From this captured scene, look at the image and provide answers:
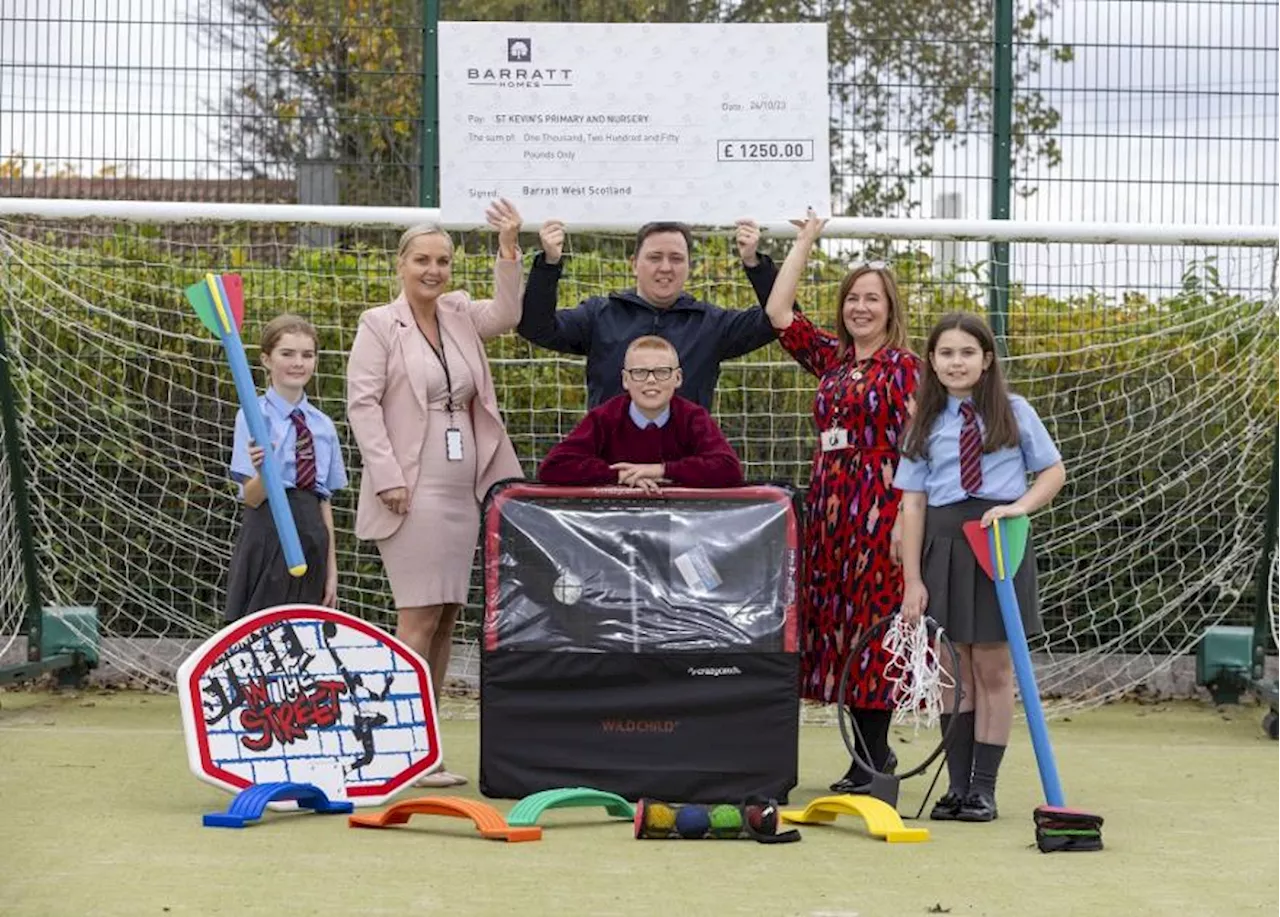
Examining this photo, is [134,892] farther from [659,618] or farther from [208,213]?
[208,213]

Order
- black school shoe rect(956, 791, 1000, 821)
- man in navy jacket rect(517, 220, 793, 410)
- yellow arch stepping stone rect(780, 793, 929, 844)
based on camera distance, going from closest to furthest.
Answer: yellow arch stepping stone rect(780, 793, 929, 844), black school shoe rect(956, 791, 1000, 821), man in navy jacket rect(517, 220, 793, 410)

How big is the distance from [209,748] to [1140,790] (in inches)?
110

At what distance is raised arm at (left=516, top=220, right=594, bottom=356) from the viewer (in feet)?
21.8

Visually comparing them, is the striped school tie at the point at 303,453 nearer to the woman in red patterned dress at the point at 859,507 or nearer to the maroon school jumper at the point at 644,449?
the maroon school jumper at the point at 644,449

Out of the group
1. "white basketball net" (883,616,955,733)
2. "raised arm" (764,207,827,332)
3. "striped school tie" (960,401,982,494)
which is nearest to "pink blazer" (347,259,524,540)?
"raised arm" (764,207,827,332)

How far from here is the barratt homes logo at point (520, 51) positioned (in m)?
7.17

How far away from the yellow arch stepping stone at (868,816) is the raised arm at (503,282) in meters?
1.80

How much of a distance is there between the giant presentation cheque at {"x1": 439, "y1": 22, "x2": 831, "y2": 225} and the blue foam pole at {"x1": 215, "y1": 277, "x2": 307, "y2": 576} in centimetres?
120

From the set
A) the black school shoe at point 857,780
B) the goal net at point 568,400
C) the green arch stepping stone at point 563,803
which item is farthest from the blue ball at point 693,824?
the goal net at point 568,400

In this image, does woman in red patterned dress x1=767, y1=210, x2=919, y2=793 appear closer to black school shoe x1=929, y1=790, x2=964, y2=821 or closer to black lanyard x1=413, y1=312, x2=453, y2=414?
black school shoe x1=929, y1=790, x2=964, y2=821

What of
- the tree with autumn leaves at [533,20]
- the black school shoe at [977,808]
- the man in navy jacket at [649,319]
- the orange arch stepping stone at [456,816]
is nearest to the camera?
the orange arch stepping stone at [456,816]

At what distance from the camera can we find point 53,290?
8617 mm

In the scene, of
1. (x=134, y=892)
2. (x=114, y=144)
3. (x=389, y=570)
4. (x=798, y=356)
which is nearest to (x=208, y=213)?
(x=114, y=144)

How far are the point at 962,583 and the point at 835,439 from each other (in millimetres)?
664
